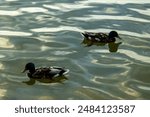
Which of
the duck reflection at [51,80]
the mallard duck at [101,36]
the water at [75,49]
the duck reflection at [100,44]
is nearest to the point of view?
the water at [75,49]

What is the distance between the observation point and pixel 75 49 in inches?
718

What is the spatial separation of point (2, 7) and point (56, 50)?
26.7 feet

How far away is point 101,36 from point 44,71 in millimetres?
4691

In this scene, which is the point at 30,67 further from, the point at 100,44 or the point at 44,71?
the point at 100,44

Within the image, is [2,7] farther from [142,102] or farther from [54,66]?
[142,102]

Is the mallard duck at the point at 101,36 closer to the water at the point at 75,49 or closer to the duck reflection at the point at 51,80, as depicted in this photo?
the water at the point at 75,49

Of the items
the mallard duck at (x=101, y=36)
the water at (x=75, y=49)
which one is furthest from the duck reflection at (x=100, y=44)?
the water at (x=75, y=49)

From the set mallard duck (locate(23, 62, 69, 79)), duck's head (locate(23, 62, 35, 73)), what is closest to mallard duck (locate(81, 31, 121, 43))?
mallard duck (locate(23, 62, 69, 79))

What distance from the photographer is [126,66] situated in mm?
16516

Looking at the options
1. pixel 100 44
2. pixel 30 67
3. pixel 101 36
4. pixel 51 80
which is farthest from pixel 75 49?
pixel 30 67

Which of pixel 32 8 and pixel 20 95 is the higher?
pixel 32 8

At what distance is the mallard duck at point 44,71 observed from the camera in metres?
15.2

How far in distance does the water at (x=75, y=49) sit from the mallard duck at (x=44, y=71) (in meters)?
0.23

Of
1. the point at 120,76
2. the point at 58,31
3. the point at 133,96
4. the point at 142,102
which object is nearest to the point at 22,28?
the point at 58,31
